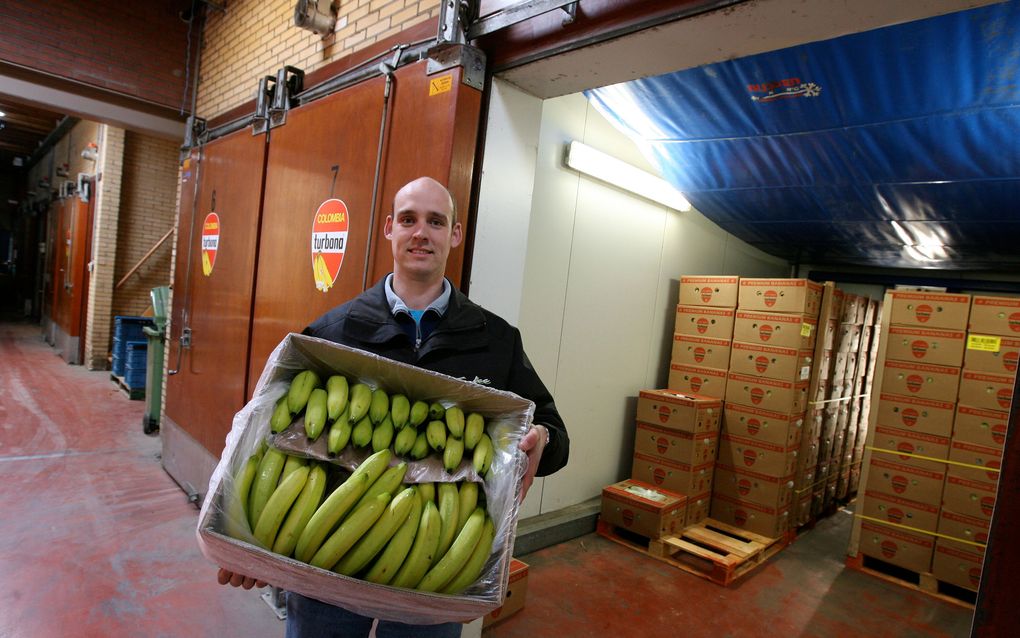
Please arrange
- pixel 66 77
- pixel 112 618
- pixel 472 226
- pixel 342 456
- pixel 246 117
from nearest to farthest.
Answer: pixel 342 456, pixel 472 226, pixel 112 618, pixel 246 117, pixel 66 77

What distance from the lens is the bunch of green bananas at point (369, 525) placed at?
3.76 feet

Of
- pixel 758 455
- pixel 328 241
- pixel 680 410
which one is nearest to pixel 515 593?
pixel 680 410

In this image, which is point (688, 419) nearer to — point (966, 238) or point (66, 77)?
point (966, 238)

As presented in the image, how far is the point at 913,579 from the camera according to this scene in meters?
4.46

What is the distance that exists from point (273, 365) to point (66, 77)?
5229 mm

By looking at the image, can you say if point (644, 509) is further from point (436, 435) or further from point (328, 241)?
point (436, 435)

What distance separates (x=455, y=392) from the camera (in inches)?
55.5

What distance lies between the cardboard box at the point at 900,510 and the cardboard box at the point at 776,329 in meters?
1.37

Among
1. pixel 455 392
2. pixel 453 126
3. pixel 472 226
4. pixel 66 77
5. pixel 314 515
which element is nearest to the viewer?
pixel 314 515

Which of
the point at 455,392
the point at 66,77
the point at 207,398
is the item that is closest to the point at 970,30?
the point at 455,392

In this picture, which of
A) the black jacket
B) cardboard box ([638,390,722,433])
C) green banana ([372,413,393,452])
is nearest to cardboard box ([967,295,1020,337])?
cardboard box ([638,390,722,433])

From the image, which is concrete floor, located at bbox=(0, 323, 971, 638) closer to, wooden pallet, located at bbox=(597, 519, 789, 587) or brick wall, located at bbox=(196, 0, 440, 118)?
wooden pallet, located at bbox=(597, 519, 789, 587)

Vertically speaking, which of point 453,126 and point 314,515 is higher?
point 453,126

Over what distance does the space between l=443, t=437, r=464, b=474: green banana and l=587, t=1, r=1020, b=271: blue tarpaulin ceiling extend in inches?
119
